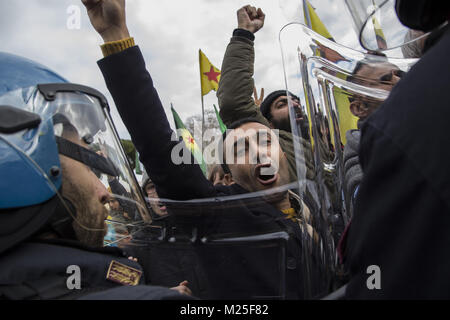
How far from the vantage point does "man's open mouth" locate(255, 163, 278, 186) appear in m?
1.69

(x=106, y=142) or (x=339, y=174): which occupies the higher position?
(x=106, y=142)

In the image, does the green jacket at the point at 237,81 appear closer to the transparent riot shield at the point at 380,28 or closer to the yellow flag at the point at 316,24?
the yellow flag at the point at 316,24

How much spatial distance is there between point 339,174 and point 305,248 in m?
0.27

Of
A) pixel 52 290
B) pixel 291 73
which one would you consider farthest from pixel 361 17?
pixel 52 290

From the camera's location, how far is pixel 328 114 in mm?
1140

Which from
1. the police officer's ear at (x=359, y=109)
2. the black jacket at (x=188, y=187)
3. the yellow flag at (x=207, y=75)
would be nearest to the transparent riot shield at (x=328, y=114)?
the police officer's ear at (x=359, y=109)

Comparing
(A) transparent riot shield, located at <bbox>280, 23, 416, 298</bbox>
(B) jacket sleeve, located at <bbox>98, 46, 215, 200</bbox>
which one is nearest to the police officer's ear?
(A) transparent riot shield, located at <bbox>280, 23, 416, 298</bbox>

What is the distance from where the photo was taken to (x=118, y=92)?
147 cm

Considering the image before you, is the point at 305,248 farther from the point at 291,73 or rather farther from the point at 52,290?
the point at 52,290

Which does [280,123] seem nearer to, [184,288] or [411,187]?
[184,288]

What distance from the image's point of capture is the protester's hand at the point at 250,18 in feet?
8.11

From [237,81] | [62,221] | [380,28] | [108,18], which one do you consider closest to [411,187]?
[380,28]

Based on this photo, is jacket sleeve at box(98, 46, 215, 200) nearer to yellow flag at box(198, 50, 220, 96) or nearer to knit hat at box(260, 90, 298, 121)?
knit hat at box(260, 90, 298, 121)

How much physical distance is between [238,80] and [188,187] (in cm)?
110
